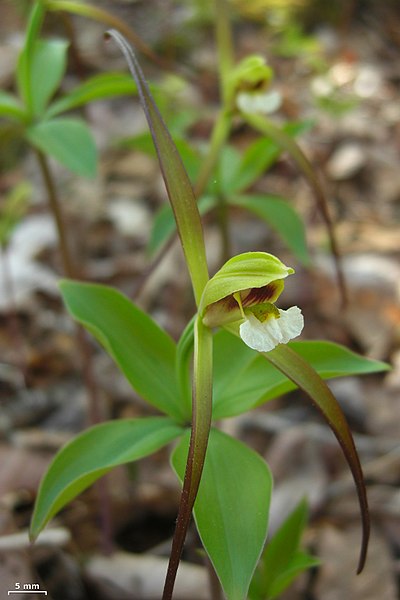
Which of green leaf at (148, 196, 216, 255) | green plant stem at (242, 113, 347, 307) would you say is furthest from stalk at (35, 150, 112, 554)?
green plant stem at (242, 113, 347, 307)

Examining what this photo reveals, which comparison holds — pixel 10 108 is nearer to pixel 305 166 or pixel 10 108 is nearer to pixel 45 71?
pixel 45 71

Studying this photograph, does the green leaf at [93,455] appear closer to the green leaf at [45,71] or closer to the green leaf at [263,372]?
the green leaf at [263,372]

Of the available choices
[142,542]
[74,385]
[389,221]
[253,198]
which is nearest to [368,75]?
[389,221]

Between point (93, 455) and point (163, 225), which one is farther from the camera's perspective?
point (163, 225)

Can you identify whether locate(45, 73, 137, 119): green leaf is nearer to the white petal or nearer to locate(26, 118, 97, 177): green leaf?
locate(26, 118, 97, 177): green leaf

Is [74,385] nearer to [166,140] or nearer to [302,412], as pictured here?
[302,412]

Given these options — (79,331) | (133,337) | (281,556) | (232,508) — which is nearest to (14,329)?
(79,331)

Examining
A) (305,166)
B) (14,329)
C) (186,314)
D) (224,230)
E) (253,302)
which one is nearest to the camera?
(253,302)
